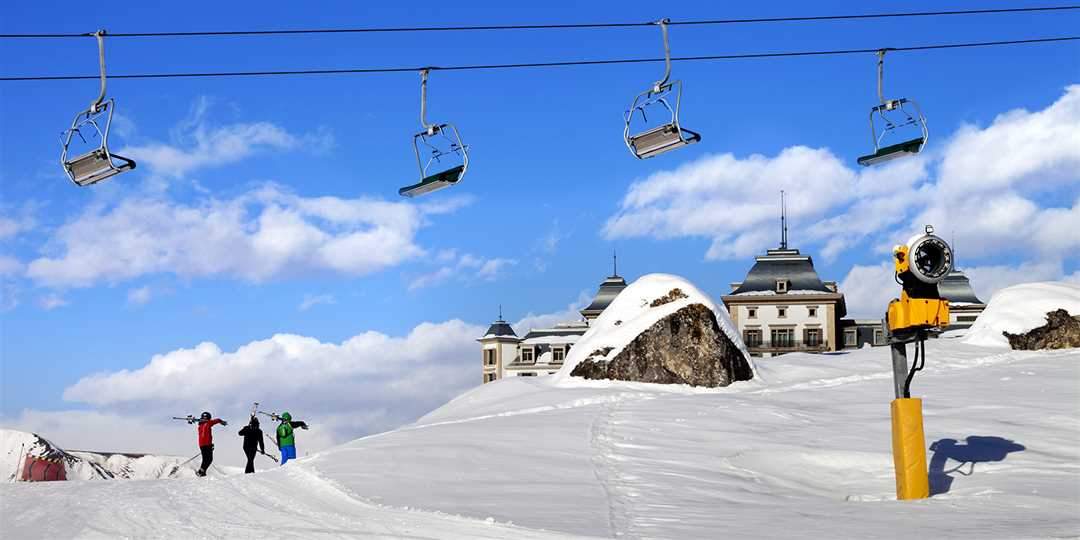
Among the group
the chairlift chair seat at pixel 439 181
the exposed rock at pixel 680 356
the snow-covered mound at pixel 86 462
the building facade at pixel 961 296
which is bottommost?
the snow-covered mound at pixel 86 462

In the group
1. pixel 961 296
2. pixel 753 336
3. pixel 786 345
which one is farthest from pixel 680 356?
A: pixel 961 296

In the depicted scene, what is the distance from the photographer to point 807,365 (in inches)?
1512

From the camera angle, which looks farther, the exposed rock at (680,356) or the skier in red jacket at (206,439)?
the exposed rock at (680,356)

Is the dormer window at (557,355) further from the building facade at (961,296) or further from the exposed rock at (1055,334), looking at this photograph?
the exposed rock at (1055,334)

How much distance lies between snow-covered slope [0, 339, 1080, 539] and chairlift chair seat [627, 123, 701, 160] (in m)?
5.13

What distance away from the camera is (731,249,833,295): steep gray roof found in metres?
105

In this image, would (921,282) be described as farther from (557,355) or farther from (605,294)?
(605,294)

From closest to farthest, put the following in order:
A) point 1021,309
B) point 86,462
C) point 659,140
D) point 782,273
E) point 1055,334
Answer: point 659,140 < point 86,462 < point 1055,334 < point 1021,309 < point 782,273

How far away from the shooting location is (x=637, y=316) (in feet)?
119

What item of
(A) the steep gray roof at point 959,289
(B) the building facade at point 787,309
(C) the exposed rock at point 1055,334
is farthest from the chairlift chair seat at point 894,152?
(A) the steep gray roof at point 959,289

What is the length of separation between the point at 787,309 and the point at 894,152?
87.8 meters

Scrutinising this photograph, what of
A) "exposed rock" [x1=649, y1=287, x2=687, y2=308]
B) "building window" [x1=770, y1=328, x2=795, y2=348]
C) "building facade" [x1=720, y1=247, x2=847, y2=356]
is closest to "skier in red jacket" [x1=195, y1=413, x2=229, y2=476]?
"exposed rock" [x1=649, y1=287, x2=687, y2=308]

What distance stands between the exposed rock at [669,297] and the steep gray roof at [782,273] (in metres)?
69.9

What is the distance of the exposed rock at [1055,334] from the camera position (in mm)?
39938
